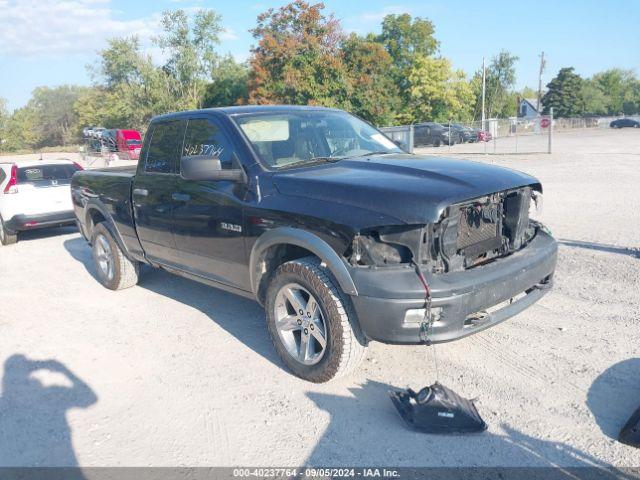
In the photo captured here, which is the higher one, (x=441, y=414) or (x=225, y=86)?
(x=225, y=86)

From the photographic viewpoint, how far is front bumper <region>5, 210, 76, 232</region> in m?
9.50

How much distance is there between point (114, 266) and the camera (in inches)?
247

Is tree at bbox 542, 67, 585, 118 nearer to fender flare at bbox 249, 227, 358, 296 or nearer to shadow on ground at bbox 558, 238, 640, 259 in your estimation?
shadow on ground at bbox 558, 238, 640, 259

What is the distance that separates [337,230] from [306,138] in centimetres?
147

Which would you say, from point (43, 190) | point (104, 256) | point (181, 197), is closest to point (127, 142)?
point (43, 190)

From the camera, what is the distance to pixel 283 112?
480cm

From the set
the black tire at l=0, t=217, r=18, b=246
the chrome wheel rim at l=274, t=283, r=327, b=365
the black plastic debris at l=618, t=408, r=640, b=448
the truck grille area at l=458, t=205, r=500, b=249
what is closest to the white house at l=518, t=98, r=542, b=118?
the black tire at l=0, t=217, r=18, b=246

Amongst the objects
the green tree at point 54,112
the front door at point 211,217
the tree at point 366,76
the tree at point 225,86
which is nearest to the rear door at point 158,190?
the front door at point 211,217

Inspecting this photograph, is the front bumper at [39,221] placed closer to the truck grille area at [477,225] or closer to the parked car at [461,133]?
the truck grille area at [477,225]

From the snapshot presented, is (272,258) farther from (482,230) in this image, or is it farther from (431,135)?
(431,135)

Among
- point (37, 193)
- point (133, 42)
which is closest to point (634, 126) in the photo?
point (133, 42)

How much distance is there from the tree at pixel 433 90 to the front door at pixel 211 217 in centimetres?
4858

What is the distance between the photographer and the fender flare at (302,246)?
3359mm

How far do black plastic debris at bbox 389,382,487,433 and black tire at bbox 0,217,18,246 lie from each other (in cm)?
902
